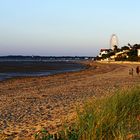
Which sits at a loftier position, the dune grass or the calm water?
the dune grass

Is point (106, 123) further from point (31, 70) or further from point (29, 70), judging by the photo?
point (31, 70)

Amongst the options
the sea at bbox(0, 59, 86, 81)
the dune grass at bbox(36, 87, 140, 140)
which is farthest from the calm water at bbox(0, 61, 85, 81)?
the dune grass at bbox(36, 87, 140, 140)

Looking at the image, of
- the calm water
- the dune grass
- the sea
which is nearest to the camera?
the dune grass

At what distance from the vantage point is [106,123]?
7258 millimetres

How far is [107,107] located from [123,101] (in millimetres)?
1238

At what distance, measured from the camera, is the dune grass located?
6.73 meters

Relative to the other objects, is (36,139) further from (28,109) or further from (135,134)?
(28,109)

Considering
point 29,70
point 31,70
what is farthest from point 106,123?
point 31,70

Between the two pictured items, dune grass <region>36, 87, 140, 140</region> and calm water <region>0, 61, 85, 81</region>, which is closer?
dune grass <region>36, 87, 140, 140</region>

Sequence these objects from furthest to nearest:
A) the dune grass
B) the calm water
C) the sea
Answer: the calm water
the sea
the dune grass

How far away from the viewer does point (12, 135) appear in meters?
8.80

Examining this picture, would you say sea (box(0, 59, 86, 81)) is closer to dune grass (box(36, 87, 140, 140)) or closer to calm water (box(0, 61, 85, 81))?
calm water (box(0, 61, 85, 81))

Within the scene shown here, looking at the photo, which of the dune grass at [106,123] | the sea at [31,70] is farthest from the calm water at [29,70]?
the dune grass at [106,123]

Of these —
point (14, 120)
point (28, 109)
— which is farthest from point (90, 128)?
point (28, 109)
